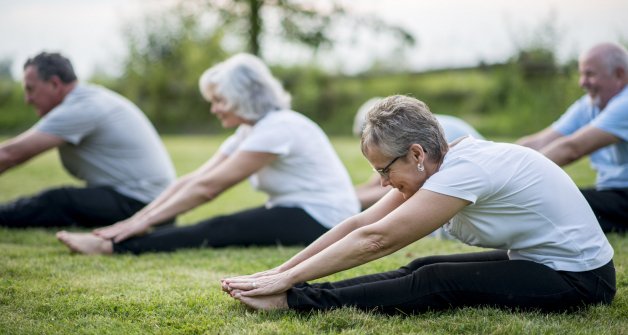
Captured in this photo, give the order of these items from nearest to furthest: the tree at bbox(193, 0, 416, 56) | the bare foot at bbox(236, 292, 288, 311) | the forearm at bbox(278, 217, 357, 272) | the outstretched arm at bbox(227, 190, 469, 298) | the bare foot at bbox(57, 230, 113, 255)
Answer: the outstretched arm at bbox(227, 190, 469, 298) → the bare foot at bbox(236, 292, 288, 311) → the forearm at bbox(278, 217, 357, 272) → the bare foot at bbox(57, 230, 113, 255) → the tree at bbox(193, 0, 416, 56)

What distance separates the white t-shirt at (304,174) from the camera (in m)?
4.71

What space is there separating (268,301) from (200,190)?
6.05 feet

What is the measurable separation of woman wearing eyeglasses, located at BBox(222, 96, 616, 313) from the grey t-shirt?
290 cm

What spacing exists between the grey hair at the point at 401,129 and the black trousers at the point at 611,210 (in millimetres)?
2739

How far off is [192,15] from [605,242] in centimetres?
2102

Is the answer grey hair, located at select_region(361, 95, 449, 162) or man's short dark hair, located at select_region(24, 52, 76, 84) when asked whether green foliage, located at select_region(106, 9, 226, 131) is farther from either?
grey hair, located at select_region(361, 95, 449, 162)

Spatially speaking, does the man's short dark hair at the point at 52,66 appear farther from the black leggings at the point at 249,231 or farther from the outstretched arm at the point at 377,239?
the outstretched arm at the point at 377,239

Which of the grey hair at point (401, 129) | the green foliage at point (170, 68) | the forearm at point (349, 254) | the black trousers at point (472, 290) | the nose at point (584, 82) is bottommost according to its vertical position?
the green foliage at point (170, 68)

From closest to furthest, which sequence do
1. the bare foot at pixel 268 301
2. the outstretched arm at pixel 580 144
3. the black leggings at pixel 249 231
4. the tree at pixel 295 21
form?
the bare foot at pixel 268 301, the black leggings at pixel 249 231, the outstretched arm at pixel 580 144, the tree at pixel 295 21

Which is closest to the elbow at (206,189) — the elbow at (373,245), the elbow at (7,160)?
the elbow at (7,160)

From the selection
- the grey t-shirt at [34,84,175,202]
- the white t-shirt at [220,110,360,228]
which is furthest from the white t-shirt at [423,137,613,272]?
the grey t-shirt at [34,84,175,202]

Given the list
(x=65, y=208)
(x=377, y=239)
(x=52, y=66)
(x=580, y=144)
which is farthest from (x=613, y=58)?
(x=65, y=208)

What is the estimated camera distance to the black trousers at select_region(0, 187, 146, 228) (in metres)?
5.62

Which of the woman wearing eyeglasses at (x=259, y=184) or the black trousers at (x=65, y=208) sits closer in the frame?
the woman wearing eyeglasses at (x=259, y=184)
